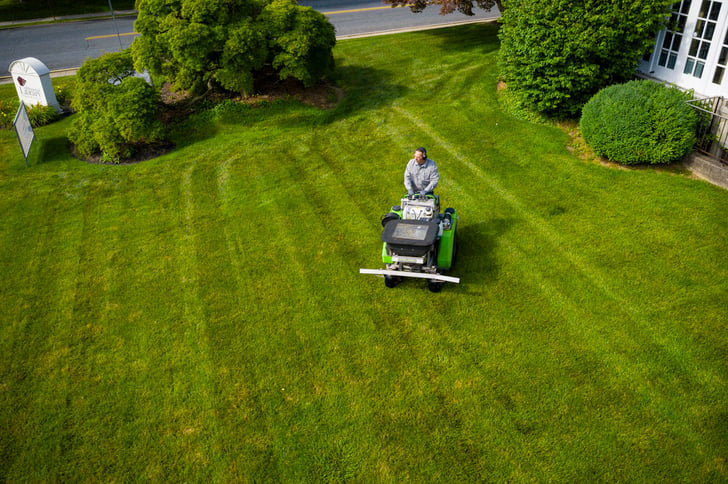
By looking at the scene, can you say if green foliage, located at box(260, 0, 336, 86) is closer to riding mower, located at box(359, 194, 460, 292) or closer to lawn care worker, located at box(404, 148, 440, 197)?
lawn care worker, located at box(404, 148, 440, 197)

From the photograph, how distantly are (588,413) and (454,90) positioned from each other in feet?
36.5

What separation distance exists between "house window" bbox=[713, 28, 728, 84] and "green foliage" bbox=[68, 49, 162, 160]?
481 inches

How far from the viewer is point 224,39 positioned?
1280cm

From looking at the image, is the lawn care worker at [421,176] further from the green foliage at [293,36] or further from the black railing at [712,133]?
the green foliage at [293,36]

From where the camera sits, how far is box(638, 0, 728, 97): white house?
11289 millimetres

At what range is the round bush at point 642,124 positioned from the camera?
10.3 meters

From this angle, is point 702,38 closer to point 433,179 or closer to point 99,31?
point 433,179

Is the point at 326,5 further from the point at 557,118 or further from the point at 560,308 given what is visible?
the point at 560,308

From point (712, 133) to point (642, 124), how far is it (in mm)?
1577

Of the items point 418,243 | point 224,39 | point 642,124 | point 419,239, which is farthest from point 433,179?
point 224,39

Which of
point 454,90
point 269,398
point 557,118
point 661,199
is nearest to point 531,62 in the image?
point 557,118

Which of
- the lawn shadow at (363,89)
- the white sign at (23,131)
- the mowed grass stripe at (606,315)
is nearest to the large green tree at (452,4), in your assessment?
the lawn shadow at (363,89)

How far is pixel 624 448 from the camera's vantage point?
5.65 meters

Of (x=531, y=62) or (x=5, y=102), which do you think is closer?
(x=531, y=62)
